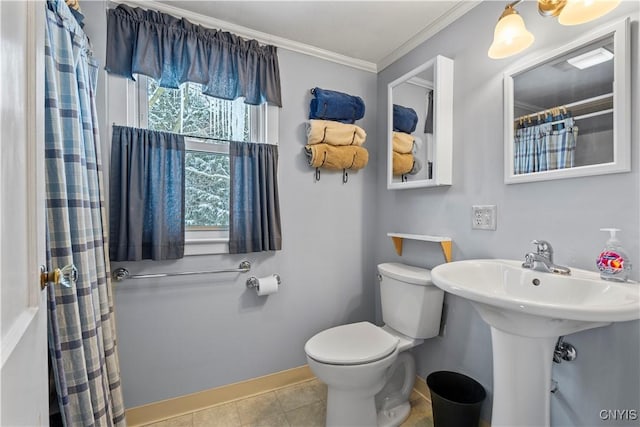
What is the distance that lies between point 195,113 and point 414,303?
1.69 metres

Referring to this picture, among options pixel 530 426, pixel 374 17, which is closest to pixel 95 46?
pixel 374 17

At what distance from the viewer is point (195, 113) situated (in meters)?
1.75

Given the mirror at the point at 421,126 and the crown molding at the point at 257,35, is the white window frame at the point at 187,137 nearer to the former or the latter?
the crown molding at the point at 257,35

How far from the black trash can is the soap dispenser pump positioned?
79cm

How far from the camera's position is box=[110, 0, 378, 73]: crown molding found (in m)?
1.58

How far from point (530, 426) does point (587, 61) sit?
1.36m

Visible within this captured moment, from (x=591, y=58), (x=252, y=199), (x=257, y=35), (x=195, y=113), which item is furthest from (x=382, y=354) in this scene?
(x=257, y=35)

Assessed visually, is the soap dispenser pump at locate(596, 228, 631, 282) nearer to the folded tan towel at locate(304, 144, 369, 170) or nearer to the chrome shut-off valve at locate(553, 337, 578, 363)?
the chrome shut-off valve at locate(553, 337, 578, 363)

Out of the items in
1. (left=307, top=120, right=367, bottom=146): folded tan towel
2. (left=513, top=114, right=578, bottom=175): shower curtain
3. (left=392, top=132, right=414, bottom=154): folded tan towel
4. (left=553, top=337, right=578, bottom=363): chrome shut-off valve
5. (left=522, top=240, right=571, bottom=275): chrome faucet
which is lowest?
(left=553, top=337, right=578, bottom=363): chrome shut-off valve

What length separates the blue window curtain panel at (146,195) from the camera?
148 centimetres

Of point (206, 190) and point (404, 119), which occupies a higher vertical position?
point (404, 119)

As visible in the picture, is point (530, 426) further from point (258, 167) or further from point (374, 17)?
point (374, 17)

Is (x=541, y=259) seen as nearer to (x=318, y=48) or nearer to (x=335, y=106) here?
(x=335, y=106)

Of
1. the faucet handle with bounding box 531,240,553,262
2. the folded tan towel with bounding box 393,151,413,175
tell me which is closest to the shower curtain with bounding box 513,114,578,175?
the faucet handle with bounding box 531,240,553,262
